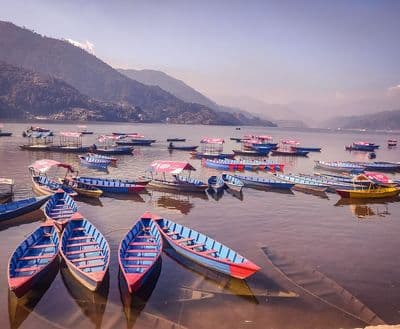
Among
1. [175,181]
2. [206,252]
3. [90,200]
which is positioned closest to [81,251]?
[206,252]

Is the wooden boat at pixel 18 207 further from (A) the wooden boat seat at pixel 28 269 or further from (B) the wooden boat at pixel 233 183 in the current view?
(B) the wooden boat at pixel 233 183

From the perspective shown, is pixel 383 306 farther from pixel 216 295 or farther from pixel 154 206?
pixel 154 206

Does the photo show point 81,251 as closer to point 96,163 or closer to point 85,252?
point 85,252

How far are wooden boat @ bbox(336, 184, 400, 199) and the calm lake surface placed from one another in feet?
5.90

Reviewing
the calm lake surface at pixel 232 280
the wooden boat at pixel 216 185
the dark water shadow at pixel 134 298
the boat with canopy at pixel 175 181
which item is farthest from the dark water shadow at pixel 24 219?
the wooden boat at pixel 216 185

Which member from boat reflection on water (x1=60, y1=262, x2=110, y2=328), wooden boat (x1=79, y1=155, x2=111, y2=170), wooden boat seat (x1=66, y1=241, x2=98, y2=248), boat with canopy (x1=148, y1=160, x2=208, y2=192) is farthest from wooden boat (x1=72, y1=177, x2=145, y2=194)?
boat reflection on water (x1=60, y1=262, x2=110, y2=328)

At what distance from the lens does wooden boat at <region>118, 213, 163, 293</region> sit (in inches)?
701

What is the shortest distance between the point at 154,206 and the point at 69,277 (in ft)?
57.8

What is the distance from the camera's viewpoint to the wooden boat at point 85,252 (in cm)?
1759

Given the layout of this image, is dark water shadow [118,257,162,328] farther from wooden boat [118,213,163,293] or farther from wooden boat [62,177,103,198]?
wooden boat [62,177,103,198]

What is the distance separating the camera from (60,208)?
30672mm

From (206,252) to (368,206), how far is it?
92.3ft

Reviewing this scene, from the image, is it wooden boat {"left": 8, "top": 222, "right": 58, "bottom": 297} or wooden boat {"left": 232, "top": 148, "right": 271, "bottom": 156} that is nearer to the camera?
wooden boat {"left": 8, "top": 222, "right": 58, "bottom": 297}

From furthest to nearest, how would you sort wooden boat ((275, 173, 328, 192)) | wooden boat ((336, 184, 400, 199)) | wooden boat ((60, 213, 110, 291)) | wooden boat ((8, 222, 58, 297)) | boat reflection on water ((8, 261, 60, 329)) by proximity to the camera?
1. wooden boat ((275, 173, 328, 192))
2. wooden boat ((336, 184, 400, 199))
3. wooden boat ((60, 213, 110, 291))
4. wooden boat ((8, 222, 58, 297))
5. boat reflection on water ((8, 261, 60, 329))
